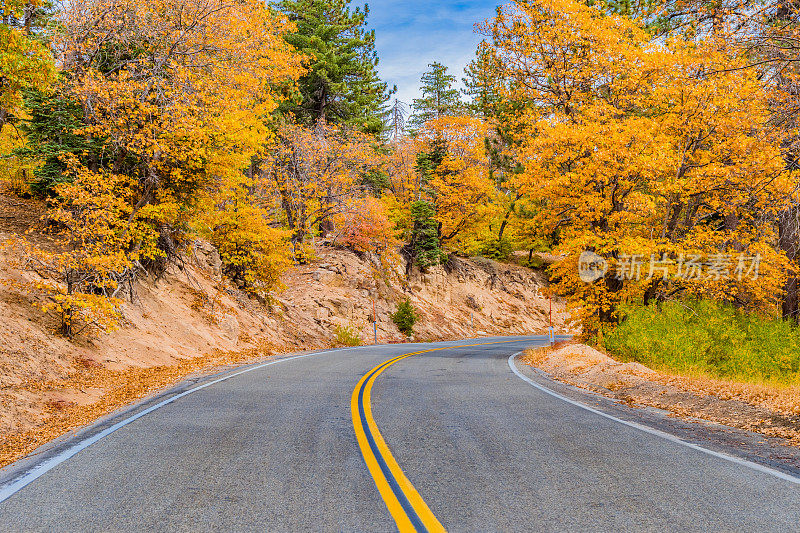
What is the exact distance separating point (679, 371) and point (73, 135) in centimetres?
1762

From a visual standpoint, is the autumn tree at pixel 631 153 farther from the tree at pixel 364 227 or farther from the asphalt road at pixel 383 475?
the tree at pixel 364 227

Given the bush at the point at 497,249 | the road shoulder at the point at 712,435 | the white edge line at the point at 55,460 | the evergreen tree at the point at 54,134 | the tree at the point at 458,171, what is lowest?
the white edge line at the point at 55,460

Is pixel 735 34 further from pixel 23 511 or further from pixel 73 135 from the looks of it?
pixel 73 135

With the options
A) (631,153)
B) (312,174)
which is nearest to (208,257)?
(312,174)

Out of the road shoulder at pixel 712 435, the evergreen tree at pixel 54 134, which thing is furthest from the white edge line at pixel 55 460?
the evergreen tree at pixel 54 134

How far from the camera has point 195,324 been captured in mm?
18422

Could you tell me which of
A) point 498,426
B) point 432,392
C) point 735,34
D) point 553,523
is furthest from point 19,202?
point 735,34

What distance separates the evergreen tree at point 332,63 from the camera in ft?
110

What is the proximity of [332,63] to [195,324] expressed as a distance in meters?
21.9

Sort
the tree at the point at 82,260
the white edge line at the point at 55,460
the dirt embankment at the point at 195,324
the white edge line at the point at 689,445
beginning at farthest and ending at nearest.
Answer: the tree at the point at 82,260
the dirt embankment at the point at 195,324
the white edge line at the point at 689,445
the white edge line at the point at 55,460

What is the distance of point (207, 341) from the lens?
17.8 m

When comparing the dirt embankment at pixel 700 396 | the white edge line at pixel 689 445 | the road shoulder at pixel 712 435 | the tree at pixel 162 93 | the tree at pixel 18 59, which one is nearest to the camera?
the white edge line at pixel 689 445

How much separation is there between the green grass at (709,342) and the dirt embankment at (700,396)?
208 centimetres

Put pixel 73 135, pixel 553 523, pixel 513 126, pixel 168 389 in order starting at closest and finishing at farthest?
pixel 553 523
pixel 168 389
pixel 73 135
pixel 513 126
